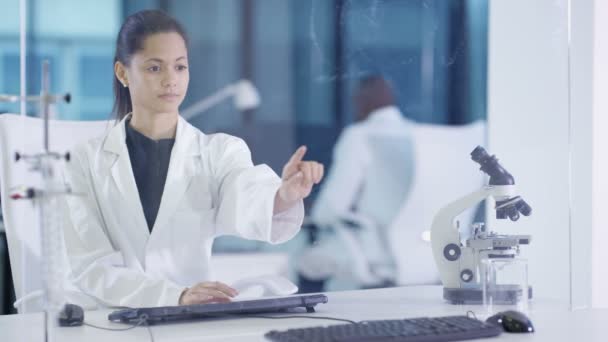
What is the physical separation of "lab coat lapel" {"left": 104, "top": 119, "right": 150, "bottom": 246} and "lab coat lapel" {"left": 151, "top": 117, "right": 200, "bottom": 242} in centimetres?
4

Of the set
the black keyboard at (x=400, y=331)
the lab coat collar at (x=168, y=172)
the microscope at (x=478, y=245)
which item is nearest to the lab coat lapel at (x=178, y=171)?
the lab coat collar at (x=168, y=172)

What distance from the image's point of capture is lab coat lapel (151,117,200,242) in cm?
202

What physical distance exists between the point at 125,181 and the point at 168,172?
0.11 meters

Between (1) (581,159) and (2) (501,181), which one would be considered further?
(1) (581,159)

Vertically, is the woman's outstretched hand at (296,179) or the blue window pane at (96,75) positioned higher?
the blue window pane at (96,75)

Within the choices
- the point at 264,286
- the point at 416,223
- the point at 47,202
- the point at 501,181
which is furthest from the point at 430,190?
the point at 47,202

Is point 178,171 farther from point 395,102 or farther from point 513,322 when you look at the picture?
point 513,322

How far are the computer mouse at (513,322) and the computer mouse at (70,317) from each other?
0.86 meters

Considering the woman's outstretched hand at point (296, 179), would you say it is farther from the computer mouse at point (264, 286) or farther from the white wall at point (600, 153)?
the white wall at point (600, 153)

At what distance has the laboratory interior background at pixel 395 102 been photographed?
6.75ft

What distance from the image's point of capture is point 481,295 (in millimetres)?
2156

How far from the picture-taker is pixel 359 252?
248 centimetres

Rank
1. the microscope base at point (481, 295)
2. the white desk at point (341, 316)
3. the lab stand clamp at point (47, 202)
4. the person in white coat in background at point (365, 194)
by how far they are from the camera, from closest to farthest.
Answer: the lab stand clamp at point (47, 202), the white desk at point (341, 316), the microscope base at point (481, 295), the person in white coat in background at point (365, 194)

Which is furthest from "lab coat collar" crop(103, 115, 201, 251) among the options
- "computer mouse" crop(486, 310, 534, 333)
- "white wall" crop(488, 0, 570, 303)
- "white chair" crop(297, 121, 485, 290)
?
"white wall" crop(488, 0, 570, 303)
